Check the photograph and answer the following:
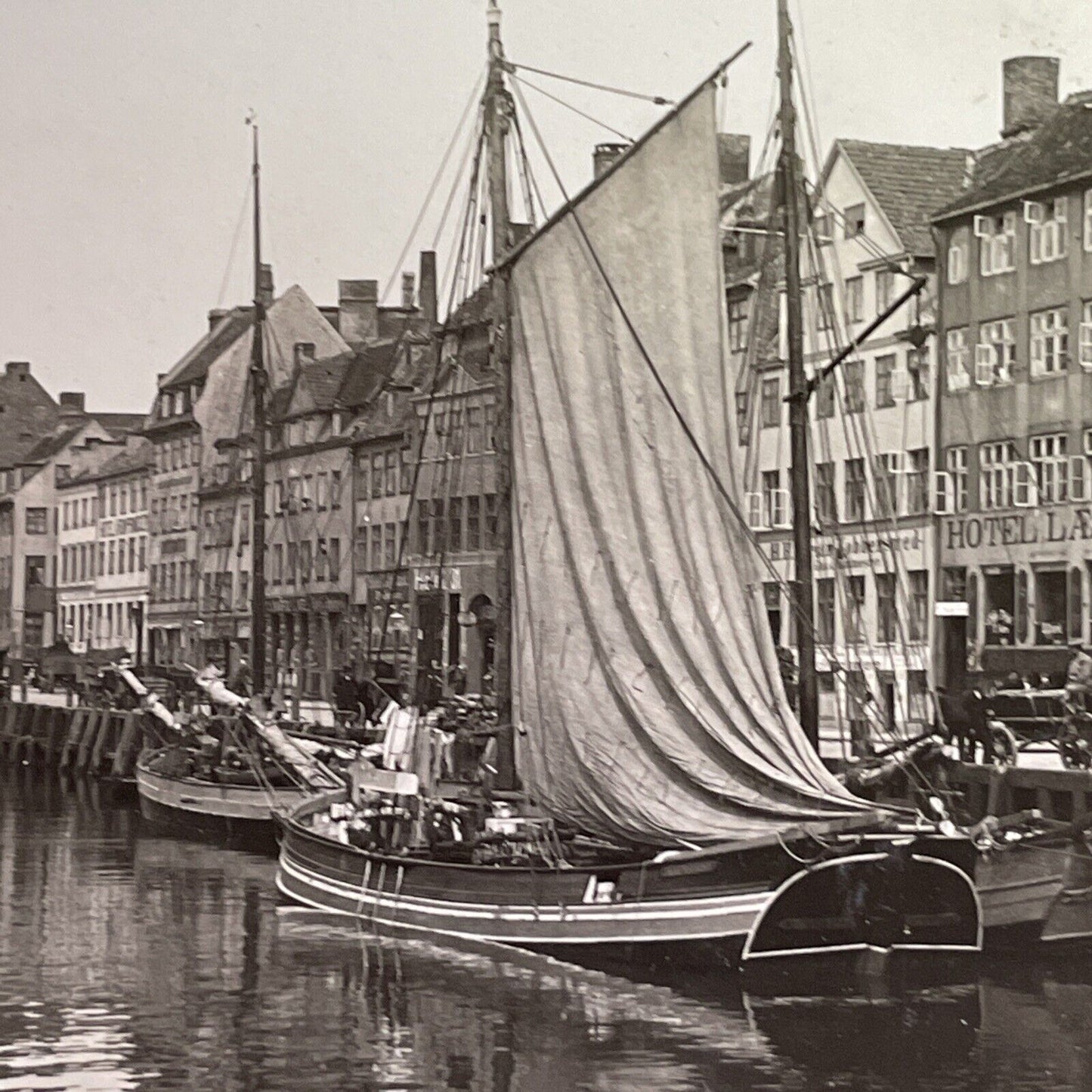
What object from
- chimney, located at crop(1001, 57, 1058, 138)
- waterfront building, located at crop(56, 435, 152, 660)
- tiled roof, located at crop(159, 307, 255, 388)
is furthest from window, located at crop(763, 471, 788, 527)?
waterfront building, located at crop(56, 435, 152, 660)

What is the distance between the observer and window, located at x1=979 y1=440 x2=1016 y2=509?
53.4 metres

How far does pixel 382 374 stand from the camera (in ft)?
261

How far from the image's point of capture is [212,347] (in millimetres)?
100312

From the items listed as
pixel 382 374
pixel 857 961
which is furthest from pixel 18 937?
pixel 382 374

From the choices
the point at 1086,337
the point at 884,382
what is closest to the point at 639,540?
the point at 1086,337

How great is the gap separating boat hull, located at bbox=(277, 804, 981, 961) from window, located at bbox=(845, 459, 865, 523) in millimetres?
30870

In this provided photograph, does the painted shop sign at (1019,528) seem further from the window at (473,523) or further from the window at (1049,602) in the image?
the window at (473,523)

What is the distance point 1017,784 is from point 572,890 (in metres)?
7.93

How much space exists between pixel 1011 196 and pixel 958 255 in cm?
288

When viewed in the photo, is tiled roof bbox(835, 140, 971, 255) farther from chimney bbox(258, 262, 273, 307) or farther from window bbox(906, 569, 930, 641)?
chimney bbox(258, 262, 273, 307)

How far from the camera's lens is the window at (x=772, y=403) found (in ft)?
203

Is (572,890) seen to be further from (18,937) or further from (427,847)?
(18,937)

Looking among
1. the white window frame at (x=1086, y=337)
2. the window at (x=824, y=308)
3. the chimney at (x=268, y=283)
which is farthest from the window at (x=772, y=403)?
the chimney at (x=268, y=283)

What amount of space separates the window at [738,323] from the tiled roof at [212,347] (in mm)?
38318
